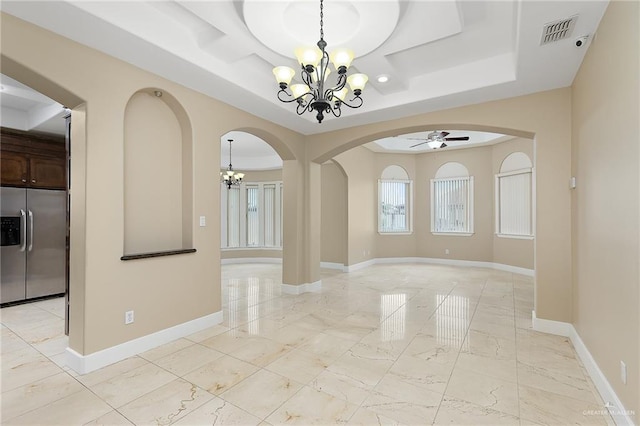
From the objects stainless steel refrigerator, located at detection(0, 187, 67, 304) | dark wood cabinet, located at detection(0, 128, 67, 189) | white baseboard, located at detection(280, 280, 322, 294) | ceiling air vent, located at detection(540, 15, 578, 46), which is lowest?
white baseboard, located at detection(280, 280, 322, 294)

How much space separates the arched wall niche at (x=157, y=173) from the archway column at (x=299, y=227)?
7.12 ft

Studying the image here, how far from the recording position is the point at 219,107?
3.98m

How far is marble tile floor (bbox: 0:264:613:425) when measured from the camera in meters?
2.14

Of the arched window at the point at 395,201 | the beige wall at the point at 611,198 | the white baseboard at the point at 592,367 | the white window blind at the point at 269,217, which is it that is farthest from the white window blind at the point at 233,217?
the beige wall at the point at 611,198

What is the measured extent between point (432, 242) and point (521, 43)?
6.73 m

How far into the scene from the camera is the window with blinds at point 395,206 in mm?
9008

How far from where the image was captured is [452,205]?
862 cm

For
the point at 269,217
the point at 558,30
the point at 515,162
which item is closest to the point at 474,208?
the point at 515,162

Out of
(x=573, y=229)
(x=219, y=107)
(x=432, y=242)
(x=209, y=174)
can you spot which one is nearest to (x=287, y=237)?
(x=209, y=174)

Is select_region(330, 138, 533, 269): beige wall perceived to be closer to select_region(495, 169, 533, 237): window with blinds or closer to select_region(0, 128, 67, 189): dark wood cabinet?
select_region(495, 169, 533, 237): window with blinds

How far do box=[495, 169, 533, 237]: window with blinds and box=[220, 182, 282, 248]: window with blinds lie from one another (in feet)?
20.1

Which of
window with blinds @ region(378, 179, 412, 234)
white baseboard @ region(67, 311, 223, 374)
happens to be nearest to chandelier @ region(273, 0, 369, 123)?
white baseboard @ region(67, 311, 223, 374)

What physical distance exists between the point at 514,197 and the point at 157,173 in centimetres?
775

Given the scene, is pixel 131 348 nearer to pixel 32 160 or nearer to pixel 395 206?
pixel 32 160
